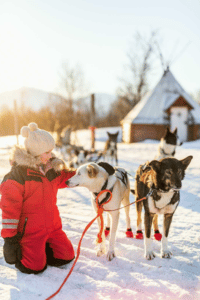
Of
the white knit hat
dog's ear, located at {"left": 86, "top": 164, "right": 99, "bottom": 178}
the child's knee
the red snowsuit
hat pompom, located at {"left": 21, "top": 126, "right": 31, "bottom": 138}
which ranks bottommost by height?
the child's knee

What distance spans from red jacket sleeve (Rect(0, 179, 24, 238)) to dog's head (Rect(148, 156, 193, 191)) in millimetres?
1515

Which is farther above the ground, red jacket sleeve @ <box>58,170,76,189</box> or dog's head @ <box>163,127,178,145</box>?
dog's head @ <box>163,127,178,145</box>

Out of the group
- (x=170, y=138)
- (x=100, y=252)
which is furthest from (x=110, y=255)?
(x=170, y=138)

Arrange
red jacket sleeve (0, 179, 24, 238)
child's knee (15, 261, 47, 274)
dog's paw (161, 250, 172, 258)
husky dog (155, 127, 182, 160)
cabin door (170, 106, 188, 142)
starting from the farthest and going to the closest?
cabin door (170, 106, 188, 142), husky dog (155, 127, 182, 160), dog's paw (161, 250, 172, 258), child's knee (15, 261, 47, 274), red jacket sleeve (0, 179, 24, 238)

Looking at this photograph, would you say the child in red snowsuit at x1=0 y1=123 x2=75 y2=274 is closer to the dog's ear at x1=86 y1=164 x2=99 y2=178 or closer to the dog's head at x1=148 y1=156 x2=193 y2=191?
Result: the dog's ear at x1=86 y1=164 x2=99 y2=178

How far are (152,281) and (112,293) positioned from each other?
0.48 metres

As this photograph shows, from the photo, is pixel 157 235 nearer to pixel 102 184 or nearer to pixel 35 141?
pixel 102 184

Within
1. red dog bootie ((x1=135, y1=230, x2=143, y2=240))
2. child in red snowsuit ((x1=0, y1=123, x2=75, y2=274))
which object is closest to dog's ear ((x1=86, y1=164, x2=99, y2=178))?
child in red snowsuit ((x1=0, y1=123, x2=75, y2=274))

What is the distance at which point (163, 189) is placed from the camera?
2762mm

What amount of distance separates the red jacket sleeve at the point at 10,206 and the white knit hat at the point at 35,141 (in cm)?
42

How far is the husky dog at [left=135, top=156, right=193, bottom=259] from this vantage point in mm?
2645

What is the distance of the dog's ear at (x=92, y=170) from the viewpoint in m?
2.93

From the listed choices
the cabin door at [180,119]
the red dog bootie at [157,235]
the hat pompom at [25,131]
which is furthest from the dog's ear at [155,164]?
the cabin door at [180,119]

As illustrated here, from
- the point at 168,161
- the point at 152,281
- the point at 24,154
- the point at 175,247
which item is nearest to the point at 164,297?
the point at 152,281
